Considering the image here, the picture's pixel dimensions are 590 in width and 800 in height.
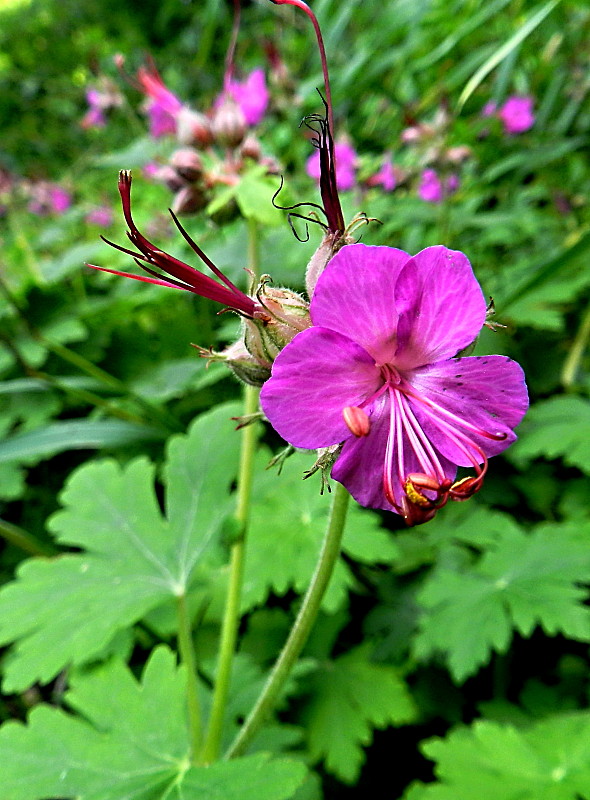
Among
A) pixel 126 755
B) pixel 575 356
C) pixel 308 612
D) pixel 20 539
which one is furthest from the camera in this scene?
pixel 575 356

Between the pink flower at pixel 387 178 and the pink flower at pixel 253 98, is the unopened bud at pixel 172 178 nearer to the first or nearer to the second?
the pink flower at pixel 253 98

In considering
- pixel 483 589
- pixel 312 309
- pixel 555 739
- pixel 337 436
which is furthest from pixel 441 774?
pixel 312 309

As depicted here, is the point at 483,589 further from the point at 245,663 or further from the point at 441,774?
the point at 245,663

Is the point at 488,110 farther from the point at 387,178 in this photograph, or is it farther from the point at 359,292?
the point at 359,292

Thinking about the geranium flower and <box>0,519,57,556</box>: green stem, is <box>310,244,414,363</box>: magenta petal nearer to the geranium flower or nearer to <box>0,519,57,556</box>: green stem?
the geranium flower

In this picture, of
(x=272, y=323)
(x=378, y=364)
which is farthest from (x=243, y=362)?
(x=378, y=364)

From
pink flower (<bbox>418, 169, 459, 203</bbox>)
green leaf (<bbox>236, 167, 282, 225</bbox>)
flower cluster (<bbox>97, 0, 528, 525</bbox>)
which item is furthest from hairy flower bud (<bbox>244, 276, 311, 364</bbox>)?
pink flower (<bbox>418, 169, 459, 203</bbox>)
